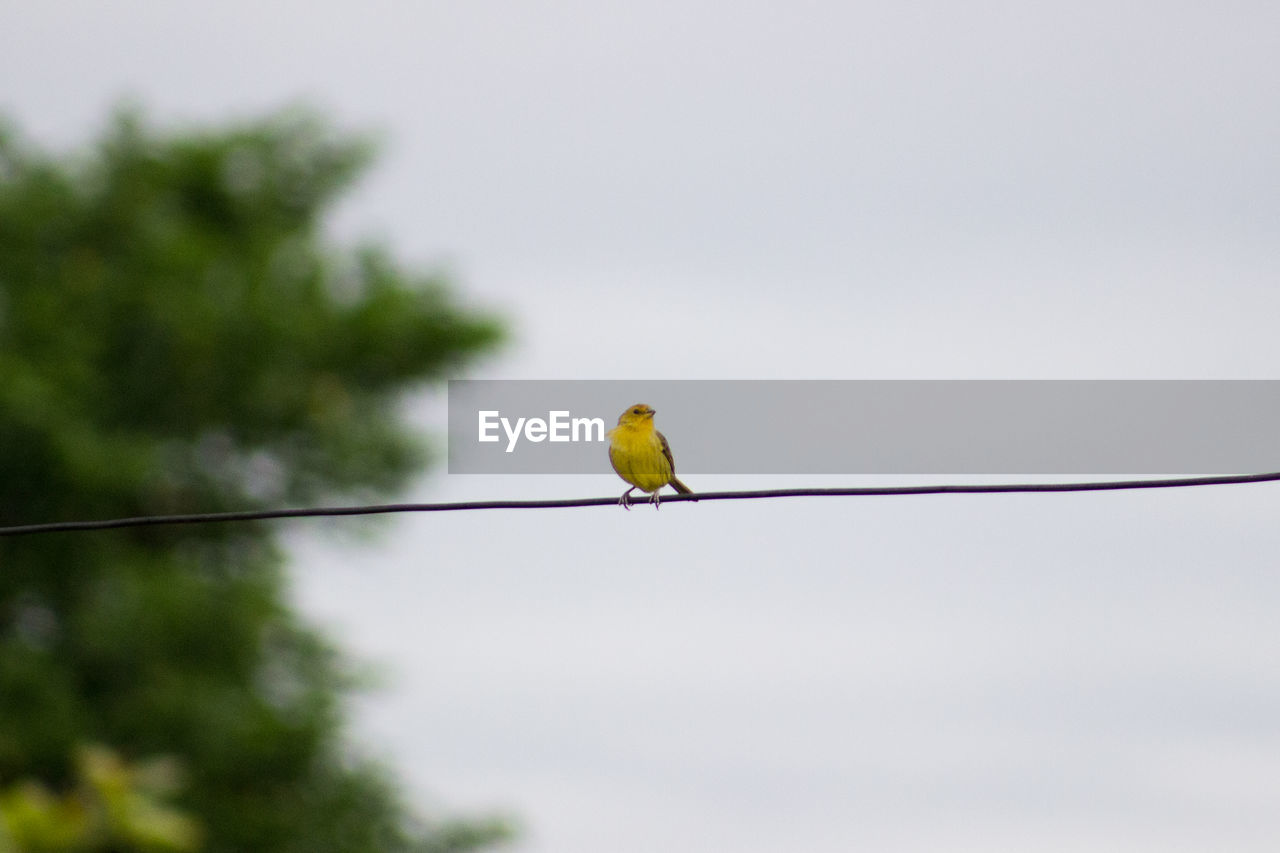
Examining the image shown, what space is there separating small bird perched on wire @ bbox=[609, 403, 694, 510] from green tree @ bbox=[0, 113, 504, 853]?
32.8ft

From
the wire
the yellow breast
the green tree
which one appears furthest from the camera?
the green tree

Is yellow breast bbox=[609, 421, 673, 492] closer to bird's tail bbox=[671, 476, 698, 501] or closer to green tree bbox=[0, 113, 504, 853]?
bird's tail bbox=[671, 476, 698, 501]

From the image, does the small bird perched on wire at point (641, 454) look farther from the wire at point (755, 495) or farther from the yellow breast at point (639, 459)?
the wire at point (755, 495)

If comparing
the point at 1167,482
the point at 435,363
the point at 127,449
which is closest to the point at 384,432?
the point at 435,363

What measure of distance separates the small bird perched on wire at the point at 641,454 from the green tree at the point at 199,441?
9.98 meters

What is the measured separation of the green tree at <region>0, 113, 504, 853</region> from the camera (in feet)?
55.3

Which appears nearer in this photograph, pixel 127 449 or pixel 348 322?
pixel 127 449

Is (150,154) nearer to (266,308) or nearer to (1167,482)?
(266,308)

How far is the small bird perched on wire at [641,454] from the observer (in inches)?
305

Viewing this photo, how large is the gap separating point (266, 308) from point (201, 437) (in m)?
1.84

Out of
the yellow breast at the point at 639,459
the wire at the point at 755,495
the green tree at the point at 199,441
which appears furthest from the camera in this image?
the green tree at the point at 199,441

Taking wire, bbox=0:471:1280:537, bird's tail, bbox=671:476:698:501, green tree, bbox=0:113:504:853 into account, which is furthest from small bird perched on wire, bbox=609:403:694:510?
green tree, bbox=0:113:504:853

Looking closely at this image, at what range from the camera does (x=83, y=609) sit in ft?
58.2

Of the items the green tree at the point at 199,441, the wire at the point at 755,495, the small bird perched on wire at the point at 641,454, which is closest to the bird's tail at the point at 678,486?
the small bird perched on wire at the point at 641,454
